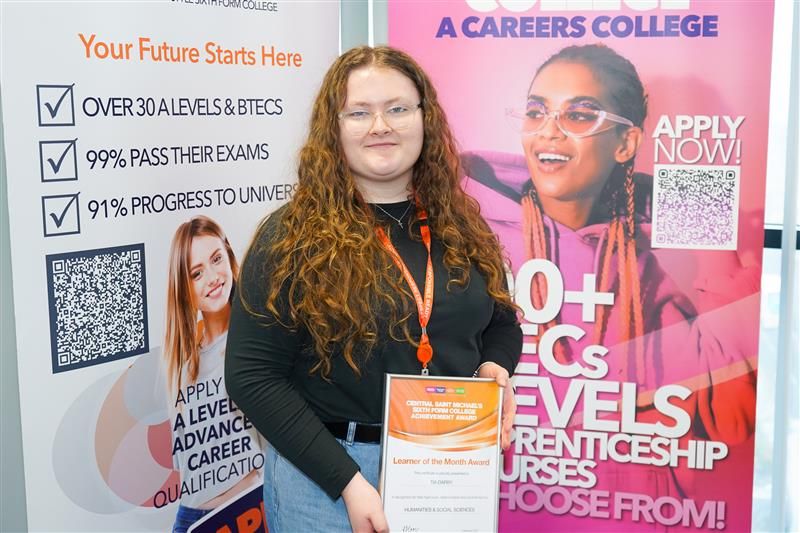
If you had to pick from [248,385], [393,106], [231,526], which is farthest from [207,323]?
[393,106]

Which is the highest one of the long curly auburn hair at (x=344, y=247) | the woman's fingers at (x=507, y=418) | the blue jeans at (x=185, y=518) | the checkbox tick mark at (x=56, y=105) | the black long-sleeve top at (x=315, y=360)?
the checkbox tick mark at (x=56, y=105)

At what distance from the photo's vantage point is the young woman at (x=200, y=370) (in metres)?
2.18

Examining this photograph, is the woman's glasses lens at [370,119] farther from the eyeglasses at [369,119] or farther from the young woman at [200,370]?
the young woman at [200,370]

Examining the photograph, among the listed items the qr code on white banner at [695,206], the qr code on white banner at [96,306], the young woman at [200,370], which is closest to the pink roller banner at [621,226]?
the qr code on white banner at [695,206]

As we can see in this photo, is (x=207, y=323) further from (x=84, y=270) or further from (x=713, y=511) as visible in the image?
(x=713, y=511)

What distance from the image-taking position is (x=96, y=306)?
6.32ft

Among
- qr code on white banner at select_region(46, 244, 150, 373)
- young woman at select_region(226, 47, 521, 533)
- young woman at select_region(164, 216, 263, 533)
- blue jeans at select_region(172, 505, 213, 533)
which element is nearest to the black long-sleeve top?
young woman at select_region(226, 47, 521, 533)

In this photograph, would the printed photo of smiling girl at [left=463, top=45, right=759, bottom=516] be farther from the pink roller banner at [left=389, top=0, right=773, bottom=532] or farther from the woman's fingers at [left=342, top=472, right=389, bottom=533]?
the woman's fingers at [left=342, top=472, right=389, bottom=533]

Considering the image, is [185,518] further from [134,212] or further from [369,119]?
[369,119]

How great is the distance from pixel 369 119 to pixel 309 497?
0.74 m

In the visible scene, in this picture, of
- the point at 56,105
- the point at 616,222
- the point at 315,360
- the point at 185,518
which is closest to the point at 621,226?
the point at 616,222

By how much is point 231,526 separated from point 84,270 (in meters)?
0.93

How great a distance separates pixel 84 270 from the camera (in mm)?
Answer: 1886

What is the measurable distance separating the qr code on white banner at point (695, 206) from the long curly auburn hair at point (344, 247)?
102 cm
